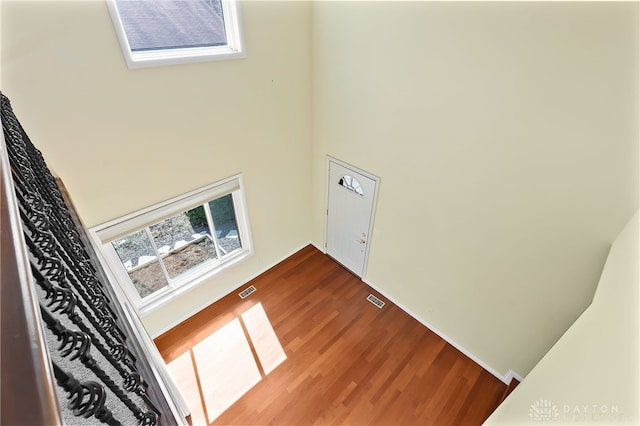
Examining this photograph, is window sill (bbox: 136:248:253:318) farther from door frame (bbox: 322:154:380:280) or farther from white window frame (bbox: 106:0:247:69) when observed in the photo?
white window frame (bbox: 106:0:247:69)

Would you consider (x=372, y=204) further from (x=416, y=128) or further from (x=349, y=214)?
(x=416, y=128)

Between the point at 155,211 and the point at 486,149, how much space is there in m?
3.45

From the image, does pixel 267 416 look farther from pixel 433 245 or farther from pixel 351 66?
pixel 351 66

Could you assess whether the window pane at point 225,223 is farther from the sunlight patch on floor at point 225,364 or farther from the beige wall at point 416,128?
the sunlight patch on floor at point 225,364

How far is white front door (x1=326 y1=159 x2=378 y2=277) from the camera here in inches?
160

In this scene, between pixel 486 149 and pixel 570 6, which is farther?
pixel 486 149

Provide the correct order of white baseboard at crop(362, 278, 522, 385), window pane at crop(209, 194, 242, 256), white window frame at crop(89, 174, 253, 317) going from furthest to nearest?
window pane at crop(209, 194, 242, 256)
white baseboard at crop(362, 278, 522, 385)
white window frame at crop(89, 174, 253, 317)

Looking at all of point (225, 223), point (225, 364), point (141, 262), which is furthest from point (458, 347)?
point (141, 262)

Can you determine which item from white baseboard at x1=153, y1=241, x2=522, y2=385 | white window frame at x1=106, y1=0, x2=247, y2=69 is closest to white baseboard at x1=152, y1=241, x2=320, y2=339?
white baseboard at x1=153, y1=241, x2=522, y2=385

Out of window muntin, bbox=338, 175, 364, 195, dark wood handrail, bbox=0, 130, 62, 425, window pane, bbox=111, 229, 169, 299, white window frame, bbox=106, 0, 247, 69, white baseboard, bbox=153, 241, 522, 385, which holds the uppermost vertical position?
white window frame, bbox=106, 0, 247, 69

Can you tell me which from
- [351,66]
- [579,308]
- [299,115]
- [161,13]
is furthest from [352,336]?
[161,13]

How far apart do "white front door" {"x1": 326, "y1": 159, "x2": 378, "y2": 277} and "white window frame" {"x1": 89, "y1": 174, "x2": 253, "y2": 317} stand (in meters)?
1.37

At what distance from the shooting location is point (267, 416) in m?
3.28

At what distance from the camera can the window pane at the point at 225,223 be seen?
400 centimetres
